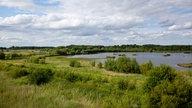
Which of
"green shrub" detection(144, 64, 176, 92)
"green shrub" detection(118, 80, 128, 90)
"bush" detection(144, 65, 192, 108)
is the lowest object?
"green shrub" detection(118, 80, 128, 90)

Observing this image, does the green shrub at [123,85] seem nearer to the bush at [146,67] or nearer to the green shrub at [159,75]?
the green shrub at [159,75]

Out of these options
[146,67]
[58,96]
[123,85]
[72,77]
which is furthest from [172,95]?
[146,67]

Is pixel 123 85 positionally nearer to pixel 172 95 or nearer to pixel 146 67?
pixel 172 95

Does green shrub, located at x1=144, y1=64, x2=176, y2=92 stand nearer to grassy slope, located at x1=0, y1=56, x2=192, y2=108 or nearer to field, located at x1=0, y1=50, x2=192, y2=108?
field, located at x1=0, y1=50, x2=192, y2=108

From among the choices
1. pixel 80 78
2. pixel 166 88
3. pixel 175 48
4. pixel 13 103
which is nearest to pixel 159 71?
pixel 166 88

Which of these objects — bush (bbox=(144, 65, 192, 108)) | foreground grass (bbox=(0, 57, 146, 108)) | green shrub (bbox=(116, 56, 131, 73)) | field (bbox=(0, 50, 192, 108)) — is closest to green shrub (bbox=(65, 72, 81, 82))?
field (bbox=(0, 50, 192, 108))

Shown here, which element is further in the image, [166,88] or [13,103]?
[166,88]

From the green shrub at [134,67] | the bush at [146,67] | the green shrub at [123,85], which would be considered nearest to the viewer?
the green shrub at [123,85]

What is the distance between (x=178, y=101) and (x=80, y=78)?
24.4 meters

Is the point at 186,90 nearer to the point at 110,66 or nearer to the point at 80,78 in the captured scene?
the point at 80,78

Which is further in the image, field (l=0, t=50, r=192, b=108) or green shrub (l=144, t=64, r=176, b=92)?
green shrub (l=144, t=64, r=176, b=92)

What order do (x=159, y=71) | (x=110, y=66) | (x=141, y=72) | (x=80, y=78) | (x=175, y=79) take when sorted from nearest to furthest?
1. (x=175, y=79)
2. (x=159, y=71)
3. (x=80, y=78)
4. (x=141, y=72)
5. (x=110, y=66)

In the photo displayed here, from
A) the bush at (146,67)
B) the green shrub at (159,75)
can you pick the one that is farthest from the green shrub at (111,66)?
the green shrub at (159,75)

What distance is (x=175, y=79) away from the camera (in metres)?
16.0
